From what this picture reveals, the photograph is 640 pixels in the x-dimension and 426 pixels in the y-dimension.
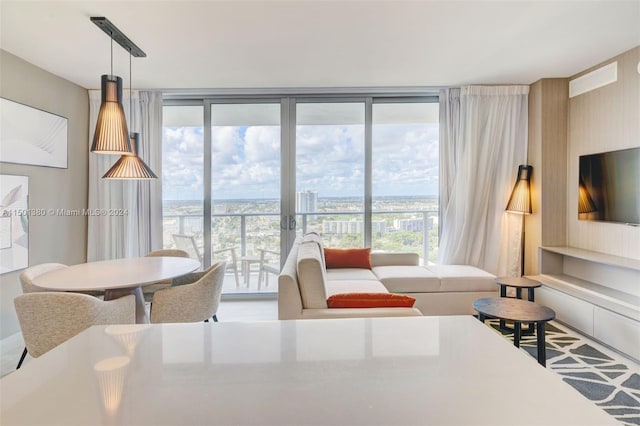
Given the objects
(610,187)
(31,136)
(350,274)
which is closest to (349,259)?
(350,274)

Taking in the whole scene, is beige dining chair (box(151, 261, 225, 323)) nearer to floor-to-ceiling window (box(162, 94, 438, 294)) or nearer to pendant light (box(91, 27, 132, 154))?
pendant light (box(91, 27, 132, 154))

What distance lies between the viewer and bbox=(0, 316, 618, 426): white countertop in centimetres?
55

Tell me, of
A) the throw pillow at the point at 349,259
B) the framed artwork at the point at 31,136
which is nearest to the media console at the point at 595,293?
the throw pillow at the point at 349,259

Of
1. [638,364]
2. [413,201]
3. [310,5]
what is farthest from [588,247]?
[310,5]

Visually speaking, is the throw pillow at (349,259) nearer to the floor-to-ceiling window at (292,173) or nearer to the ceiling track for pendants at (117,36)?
the floor-to-ceiling window at (292,173)

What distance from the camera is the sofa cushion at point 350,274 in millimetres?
3641

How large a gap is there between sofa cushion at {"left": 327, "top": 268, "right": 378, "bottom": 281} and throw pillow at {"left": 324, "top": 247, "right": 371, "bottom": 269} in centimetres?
7

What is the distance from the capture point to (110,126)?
2.28 meters

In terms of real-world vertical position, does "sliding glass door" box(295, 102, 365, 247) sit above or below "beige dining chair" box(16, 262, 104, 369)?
above

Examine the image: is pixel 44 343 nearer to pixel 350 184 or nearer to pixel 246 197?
pixel 246 197

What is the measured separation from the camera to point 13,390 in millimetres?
618

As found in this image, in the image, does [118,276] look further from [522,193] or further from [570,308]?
[522,193]

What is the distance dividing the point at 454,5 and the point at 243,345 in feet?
8.54

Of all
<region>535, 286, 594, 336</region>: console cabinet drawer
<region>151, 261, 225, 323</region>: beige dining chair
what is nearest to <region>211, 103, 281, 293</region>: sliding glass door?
<region>151, 261, 225, 323</region>: beige dining chair
